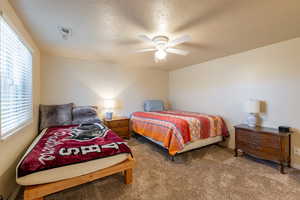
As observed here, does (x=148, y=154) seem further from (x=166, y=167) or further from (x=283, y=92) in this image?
(x=283, y=92)

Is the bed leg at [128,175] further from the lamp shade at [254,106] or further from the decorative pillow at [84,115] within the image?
the lamp shade at [254,106]

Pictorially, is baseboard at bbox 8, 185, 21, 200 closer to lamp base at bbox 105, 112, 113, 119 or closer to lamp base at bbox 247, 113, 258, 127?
lamp base at bbox 105, 112, 113, 119

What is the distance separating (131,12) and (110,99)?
267 centimetres

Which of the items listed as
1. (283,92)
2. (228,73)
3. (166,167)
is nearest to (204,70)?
(228,73)

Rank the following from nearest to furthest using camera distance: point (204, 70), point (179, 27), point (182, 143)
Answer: point (179, 27) → point (182, 143) → point (204, 70)

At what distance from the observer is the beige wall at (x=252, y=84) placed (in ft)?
7.51

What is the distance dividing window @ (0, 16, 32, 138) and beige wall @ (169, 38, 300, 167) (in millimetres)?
3922

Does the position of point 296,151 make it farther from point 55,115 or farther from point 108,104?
point 55,115

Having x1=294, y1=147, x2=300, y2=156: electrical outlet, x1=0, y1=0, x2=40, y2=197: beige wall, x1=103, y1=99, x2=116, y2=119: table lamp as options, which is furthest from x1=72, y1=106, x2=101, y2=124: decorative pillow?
x1=294, y1=147, x2=300, y2=156: electrical outlet

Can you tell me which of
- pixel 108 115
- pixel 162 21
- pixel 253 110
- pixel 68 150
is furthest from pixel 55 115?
pixel 253 110

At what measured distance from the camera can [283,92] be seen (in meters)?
2.38

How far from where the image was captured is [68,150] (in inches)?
62.7

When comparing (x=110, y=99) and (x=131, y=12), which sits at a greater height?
(x=131, y=12)

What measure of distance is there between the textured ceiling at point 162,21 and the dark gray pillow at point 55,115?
1.31m
